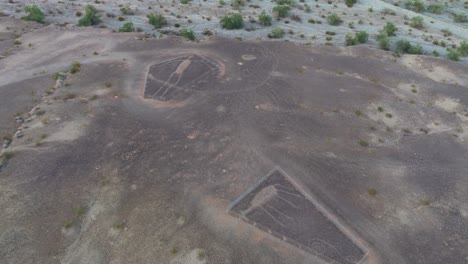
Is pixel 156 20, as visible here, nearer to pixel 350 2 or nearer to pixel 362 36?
pixel 362 36

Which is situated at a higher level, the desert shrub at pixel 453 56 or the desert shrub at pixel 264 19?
the desert shrub at pixel 264 19

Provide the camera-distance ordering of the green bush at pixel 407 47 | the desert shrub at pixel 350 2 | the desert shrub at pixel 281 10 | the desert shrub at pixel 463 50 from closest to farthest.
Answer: the green bush at pixel 407 47 < the desert shrub at pixel 463 50 < the desert shrub at pixel 281 10 < the desert shrub at pixel 350 2

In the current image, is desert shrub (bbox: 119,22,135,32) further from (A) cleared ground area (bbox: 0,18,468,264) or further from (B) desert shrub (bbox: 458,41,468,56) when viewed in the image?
(B) desert shrub (bbox: 458,41,468,56)

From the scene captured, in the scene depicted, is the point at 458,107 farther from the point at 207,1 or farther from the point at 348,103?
the point at 207,1

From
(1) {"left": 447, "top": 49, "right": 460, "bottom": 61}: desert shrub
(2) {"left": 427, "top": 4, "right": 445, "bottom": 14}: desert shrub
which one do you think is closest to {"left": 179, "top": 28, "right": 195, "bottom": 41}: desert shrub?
(1) {"left": 447, "top": 49, "right": 460, "bottom": 61}: desert shrub

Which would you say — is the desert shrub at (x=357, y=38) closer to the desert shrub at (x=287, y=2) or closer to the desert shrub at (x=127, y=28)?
the desert shrub at (x=287, y=2)

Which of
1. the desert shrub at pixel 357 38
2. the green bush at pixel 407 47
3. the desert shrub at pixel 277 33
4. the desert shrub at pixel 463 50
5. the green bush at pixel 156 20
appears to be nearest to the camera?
the green bush at pixel 407 47

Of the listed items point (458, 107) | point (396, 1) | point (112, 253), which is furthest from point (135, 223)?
point (396, 1)

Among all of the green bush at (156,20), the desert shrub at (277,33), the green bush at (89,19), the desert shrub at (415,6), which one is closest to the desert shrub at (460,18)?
the desert shrub at (415,6)
